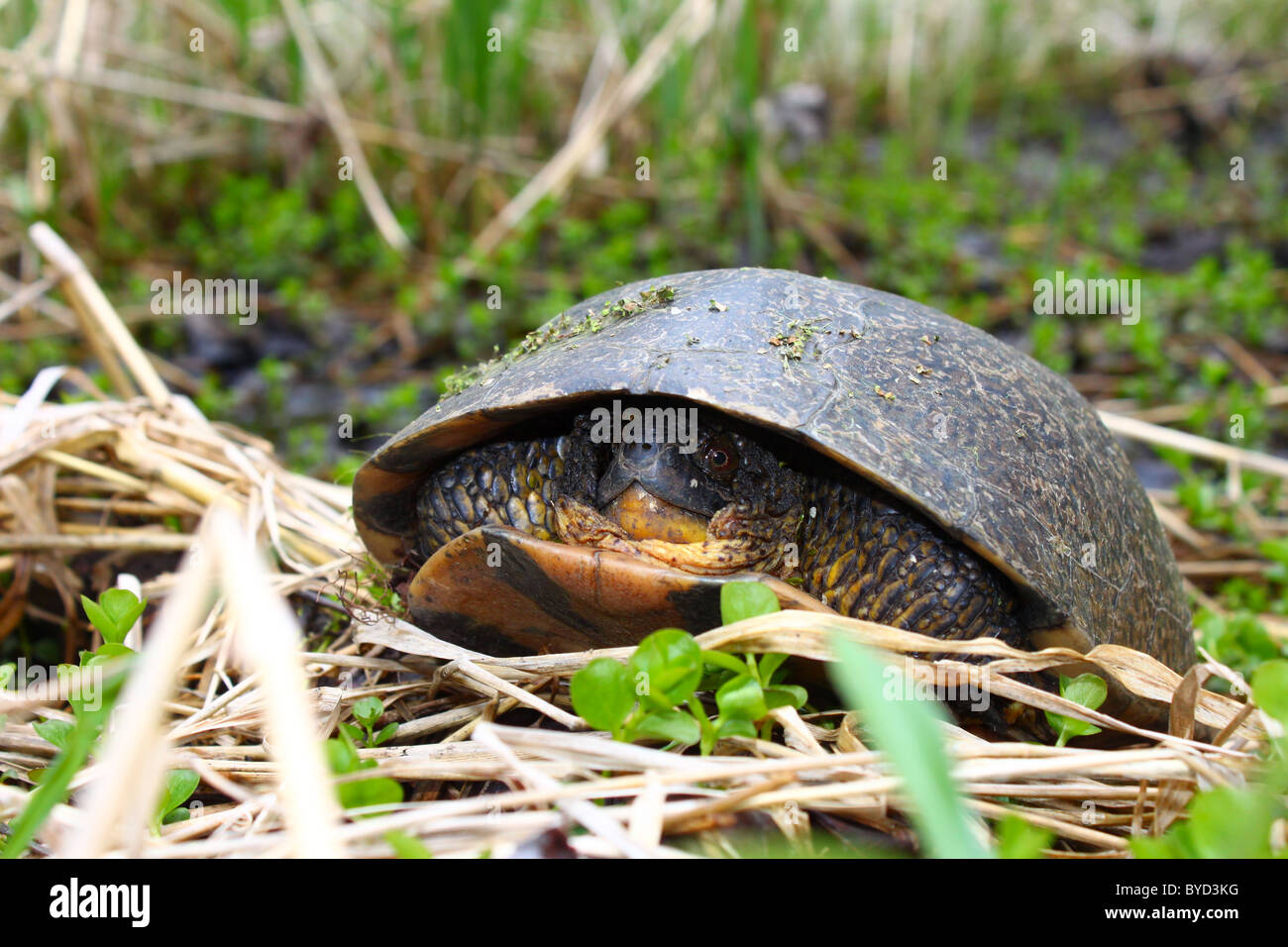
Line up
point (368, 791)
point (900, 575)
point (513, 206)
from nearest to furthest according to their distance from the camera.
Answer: point (368, 791), point (900, 575), point (513, 206)

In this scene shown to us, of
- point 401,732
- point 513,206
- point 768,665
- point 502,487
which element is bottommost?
point 401,732

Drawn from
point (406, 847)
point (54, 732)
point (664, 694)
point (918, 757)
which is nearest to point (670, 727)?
Answer: point (664, 694)

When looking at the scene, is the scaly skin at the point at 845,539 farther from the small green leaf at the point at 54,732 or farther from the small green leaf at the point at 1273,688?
the small green leaf at the point at 54,732

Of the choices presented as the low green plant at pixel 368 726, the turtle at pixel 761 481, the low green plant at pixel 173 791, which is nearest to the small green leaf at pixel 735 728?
the turtle at pixel 761 481

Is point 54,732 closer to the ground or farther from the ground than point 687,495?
closer to the ground

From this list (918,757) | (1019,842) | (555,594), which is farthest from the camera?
(555,594)

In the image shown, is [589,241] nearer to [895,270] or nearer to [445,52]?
[445,52]

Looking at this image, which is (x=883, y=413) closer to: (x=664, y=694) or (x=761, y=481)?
(x=761, y=481)
